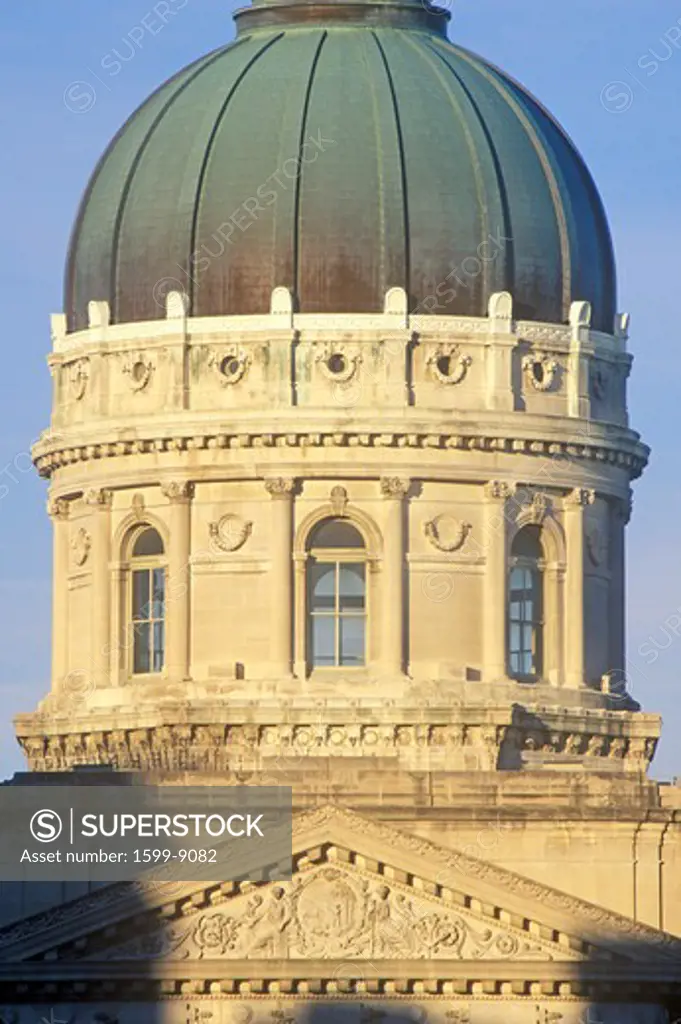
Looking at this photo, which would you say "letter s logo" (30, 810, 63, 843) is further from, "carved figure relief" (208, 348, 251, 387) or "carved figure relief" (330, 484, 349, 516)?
"carved figure relief" (208, 348, 251, 387)

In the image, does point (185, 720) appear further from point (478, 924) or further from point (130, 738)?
point (478, 924)

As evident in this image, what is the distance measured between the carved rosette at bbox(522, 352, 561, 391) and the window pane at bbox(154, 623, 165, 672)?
1078cm

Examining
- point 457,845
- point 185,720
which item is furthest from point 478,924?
point 185,720

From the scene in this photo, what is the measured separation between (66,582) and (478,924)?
27243 mm

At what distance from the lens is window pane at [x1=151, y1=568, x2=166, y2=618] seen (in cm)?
14262

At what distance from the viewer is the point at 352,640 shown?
140875 mm

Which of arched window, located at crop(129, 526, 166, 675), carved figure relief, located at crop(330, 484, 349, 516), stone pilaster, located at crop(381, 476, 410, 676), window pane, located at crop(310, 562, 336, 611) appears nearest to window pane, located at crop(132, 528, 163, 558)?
arched window, located at crop(129, 526, 166, 675)

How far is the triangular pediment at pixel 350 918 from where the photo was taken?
12031 cm

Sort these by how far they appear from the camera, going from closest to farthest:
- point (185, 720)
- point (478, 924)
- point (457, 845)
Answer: point (478, 924)
point (457, 845)
point (185, 720)

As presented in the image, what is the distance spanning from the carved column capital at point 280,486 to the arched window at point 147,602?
365 cm

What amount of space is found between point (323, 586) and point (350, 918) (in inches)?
823

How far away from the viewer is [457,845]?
128875mm

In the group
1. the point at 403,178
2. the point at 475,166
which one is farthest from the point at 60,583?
the point at 475,166

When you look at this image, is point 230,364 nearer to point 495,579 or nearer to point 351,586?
point 351,586
